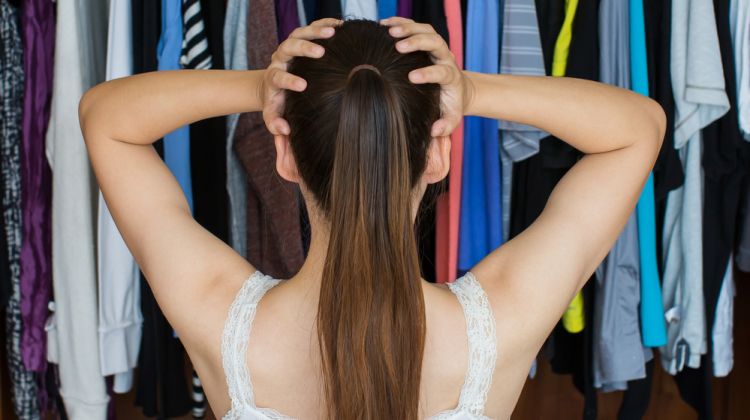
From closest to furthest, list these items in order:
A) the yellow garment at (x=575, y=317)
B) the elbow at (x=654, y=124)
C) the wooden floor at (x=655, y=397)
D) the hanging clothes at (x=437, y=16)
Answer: the elbow at (x=654, y=124) < the hanging clothes at (x=437, y=16) < the yellow garment at (x=575, y=317) < the wooden floor at (x=655, y=397)

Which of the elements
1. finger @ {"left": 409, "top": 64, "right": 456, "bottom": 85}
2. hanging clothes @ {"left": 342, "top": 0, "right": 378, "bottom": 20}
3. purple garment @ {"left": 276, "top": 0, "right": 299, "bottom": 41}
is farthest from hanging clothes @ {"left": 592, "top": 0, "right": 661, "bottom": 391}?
finger @ {"left": 409, "top": 64, "right": 456, "bottom": 85}

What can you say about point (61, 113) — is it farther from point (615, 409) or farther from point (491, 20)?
point (615, 409)

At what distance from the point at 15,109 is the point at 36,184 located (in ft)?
0.53

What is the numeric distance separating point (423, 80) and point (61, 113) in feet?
3.38

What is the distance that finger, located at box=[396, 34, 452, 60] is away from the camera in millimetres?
886

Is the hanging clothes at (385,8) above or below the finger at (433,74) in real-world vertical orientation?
above

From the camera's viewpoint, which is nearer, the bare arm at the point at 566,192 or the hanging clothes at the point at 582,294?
the bare arm at the point at 566,192

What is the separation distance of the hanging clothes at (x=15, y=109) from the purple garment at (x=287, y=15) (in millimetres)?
482

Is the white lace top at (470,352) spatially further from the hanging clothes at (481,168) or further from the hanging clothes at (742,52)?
the hanging clothes at (742,52)

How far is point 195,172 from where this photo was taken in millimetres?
1685

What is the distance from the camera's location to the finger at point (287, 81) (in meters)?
0.88

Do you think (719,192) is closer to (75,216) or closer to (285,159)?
(285,159)

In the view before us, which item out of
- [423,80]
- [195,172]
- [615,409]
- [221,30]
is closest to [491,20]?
[221,30]

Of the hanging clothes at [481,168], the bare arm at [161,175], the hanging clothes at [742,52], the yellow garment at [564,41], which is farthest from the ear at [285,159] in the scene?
the hanging clothes at [742,52]
